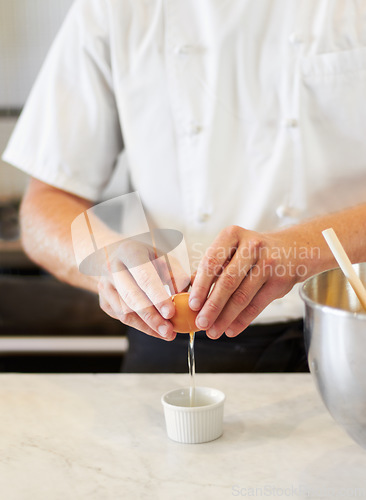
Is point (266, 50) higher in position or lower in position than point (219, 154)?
higher

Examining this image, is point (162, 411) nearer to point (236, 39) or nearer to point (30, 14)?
point (236, 39)

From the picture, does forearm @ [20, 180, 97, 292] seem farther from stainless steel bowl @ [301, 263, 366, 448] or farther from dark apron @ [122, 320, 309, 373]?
stainless steel bowl @ [301, 263, 366, 448]

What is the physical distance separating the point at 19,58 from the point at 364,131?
114 cm

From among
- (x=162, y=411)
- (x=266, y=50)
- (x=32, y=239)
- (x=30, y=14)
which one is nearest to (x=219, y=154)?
(x=266, y=50)

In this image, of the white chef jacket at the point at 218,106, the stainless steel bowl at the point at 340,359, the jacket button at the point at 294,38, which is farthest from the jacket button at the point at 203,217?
the stainless steel bowl at the point at 340,359

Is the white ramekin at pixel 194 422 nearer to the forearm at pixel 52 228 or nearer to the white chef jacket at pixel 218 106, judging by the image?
the forearm at pixel 52 228

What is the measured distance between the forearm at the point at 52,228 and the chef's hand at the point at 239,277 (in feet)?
0.80

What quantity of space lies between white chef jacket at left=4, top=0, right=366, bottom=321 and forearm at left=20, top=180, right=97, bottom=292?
0.03 metres

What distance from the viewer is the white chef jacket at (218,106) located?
1.00m

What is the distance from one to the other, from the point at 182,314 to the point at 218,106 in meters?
0.47

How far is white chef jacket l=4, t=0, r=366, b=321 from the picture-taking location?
1.00 m

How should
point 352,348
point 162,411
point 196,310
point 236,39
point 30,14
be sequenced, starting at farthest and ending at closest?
point 30,14
point 236,39
point 162,411
point 196,310
point 352,348

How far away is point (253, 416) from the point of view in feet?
2.53

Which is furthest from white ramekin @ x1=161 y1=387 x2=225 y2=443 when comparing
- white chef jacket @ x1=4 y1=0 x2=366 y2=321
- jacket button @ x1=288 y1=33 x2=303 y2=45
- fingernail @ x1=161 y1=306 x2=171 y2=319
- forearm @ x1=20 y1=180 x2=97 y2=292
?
jacket button @ x1=288 y1=33 x2=303 y2=45
